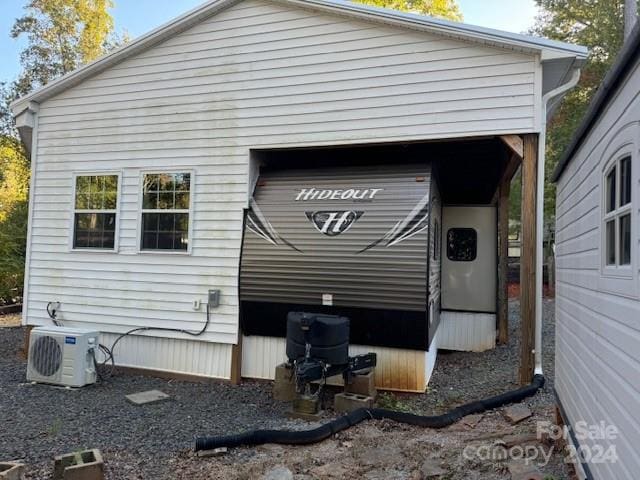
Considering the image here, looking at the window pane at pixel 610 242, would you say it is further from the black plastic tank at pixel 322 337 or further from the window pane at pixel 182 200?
the window pane at pixel 182 200

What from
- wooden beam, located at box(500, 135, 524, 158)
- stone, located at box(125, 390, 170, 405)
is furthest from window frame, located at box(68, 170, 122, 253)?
wooden beam, located at box(500, 135, 524, 158)

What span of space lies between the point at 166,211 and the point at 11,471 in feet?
12.3

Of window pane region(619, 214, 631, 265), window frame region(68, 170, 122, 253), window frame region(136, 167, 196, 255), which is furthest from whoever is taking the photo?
window frame region(68, 170, 122, 253)

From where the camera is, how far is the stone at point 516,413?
162 inches

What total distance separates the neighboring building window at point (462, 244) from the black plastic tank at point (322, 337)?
359 centimetres

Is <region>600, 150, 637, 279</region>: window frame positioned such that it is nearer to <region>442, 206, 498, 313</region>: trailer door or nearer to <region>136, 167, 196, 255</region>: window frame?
<region>136, 167, 196, 255</region>: window frame

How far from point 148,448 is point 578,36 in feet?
55.5

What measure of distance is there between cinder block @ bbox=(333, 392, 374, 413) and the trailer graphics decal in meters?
1.78

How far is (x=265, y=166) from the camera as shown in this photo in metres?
6.27

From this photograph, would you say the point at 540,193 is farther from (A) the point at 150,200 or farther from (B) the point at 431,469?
(A) the point at 150,200

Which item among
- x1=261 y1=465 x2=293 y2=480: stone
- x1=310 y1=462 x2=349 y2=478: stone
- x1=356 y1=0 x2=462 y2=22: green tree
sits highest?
x1=356 y1=0 x2=462 y2=22: green tree

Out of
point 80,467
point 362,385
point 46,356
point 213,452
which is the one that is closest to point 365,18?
point 362,385

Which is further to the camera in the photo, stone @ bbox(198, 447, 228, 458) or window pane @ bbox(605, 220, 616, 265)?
stone @ bbox(198, 447, 228, 458)

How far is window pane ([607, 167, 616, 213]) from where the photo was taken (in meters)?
2.23
